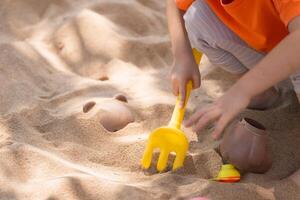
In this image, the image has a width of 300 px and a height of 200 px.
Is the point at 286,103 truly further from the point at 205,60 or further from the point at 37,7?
the point at 37,7

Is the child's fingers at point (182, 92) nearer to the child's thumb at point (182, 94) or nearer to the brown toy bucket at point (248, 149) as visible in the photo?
the child's thumb at point (182, 94)

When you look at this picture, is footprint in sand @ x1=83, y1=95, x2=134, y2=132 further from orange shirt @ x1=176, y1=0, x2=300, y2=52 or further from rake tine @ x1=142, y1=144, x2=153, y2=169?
orange shirt @ x1=176, y1=0, x2=300, y2=52

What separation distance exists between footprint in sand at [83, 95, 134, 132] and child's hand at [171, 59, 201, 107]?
19 centimetres

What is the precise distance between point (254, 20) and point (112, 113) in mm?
471

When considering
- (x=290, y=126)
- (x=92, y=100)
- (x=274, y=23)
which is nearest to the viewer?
(x=274, y=23)

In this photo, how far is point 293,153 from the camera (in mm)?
1474

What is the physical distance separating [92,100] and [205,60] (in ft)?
1.74

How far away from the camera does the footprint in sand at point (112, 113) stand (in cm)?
158

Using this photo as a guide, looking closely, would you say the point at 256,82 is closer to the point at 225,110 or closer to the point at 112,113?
the point at 225,110

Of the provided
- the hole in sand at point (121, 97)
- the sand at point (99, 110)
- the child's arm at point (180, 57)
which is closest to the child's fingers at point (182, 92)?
the child's arm at point (180, 57)

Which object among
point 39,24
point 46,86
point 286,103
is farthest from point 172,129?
point 39,24

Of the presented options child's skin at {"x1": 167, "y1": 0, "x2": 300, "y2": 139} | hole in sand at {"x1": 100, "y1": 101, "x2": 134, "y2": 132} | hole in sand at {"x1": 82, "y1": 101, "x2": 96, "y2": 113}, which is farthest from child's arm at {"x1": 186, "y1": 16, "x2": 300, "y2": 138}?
hole in sand at {"x1": 82, "y1": 101, "x2": 96, "y2": 113}

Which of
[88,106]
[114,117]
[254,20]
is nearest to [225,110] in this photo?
[254,20]

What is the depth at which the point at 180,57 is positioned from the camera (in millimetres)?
1526
